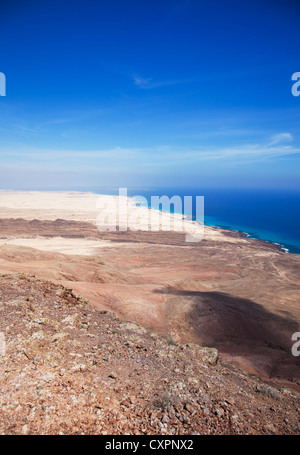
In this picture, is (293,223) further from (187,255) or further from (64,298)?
(64,298)

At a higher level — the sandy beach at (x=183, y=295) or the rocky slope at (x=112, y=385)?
the rocky slope at (x=112, y=385)

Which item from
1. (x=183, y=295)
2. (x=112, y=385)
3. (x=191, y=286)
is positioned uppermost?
(x=112, y=385)

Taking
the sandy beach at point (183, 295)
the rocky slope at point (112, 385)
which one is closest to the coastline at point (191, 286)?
the sandy beach at point (183, 295)

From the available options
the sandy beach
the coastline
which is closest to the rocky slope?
the sandy beach

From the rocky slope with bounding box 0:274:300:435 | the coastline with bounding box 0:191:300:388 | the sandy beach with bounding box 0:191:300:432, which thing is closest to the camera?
the rocky slope with bounding box 0:274:300:435

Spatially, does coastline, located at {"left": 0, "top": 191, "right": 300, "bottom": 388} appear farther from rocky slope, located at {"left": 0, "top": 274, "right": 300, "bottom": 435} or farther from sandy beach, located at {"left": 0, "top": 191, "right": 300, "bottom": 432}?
rocky slope, located at {"left": 0, "top": 274, "right": 300, "bottom": 435}

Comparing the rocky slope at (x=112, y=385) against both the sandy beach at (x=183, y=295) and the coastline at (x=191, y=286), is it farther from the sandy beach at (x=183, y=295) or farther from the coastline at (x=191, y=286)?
the coastline at (x=191, y=286)

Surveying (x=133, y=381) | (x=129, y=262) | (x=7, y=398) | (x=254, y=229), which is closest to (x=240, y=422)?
(x=133, y=381)

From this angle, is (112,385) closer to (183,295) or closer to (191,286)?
(183,295)

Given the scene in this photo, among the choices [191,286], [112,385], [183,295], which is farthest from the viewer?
[191,286]

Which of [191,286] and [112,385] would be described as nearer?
[112,385]

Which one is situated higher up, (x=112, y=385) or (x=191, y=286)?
(x=112, y=385)

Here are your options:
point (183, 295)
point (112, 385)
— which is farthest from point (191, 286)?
point (112, 385)
